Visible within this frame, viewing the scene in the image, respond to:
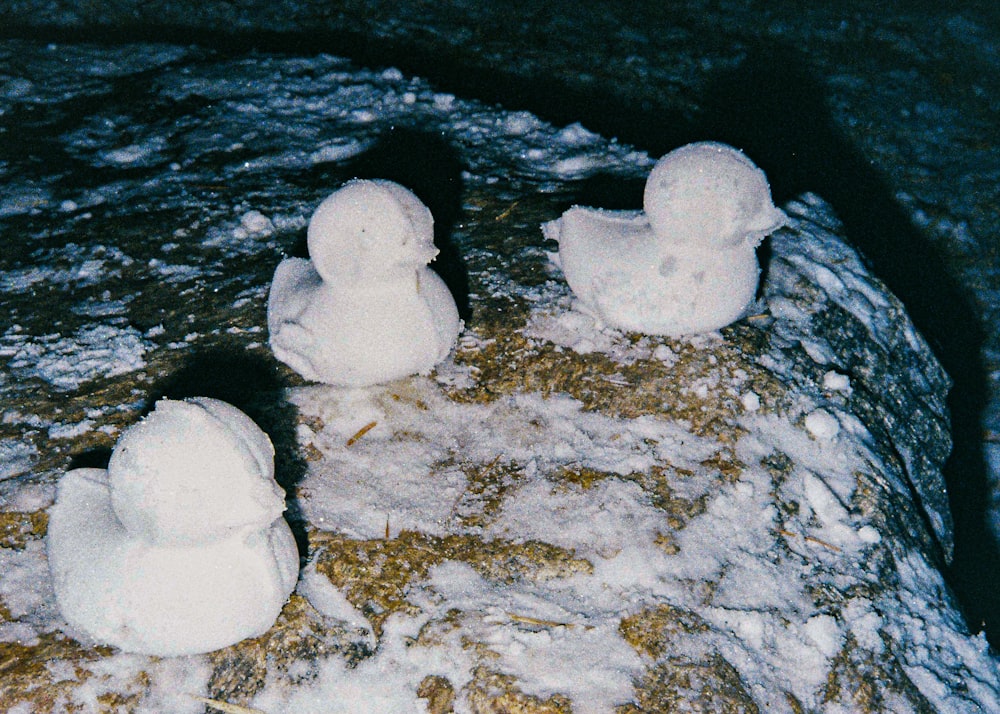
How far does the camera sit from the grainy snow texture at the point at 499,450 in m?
2.50

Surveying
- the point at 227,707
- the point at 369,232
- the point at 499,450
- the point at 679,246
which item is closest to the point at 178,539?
the point at 227,707

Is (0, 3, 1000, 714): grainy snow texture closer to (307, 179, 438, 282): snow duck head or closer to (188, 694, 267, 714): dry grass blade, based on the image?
(188, 694, 267, 714): dry grass blade

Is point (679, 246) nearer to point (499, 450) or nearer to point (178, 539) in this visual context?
point (499, 450)

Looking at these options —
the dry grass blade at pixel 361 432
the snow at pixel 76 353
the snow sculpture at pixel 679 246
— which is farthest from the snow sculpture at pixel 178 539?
the snow sculpture at pixel 679 246

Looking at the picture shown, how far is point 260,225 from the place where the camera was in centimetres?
413

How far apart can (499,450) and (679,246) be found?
0.95 metres

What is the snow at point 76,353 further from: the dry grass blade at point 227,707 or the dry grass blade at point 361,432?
the dry grass blade at point 227,707

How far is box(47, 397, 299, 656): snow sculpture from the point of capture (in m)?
2.20

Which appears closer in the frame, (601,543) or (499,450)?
(601,543)

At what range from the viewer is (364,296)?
2969 mm

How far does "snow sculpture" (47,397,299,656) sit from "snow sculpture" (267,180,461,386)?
2.24 feet

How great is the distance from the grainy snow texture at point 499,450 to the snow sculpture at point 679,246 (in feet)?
0.57

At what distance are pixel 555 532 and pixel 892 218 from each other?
4398 mm

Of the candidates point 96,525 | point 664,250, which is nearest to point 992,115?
point 664,250
